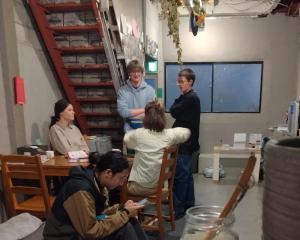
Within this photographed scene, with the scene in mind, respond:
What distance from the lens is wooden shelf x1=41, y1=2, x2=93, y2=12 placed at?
9.35 feet

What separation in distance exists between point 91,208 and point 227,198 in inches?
77.8

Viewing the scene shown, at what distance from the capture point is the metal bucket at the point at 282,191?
1.42ft

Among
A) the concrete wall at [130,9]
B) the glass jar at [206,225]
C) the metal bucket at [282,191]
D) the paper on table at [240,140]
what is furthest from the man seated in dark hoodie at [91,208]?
the paper on table at [240,140]

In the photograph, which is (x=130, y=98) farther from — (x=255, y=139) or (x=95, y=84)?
(x=255, y=139)

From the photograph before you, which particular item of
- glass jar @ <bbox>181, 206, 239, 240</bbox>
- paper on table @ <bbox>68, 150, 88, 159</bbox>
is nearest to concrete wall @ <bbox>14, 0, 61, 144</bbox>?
paper on table @ <bbox>68, 150, 88, 159</bbox>

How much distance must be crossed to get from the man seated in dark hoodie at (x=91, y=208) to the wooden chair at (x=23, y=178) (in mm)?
662

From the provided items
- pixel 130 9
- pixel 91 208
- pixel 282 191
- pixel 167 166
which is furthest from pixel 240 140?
pixel 282 191

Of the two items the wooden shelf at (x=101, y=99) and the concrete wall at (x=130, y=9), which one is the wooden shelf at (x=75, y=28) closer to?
the concrete wall at (x=130, y=9)

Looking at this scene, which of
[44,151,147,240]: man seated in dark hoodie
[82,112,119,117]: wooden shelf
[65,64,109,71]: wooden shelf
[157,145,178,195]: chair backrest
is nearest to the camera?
[44,151,147,240]: man seated in dark hoodie

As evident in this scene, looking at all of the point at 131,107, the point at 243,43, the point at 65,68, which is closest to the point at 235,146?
the point at 243,43

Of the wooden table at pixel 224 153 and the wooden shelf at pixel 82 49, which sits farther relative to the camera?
the wooden table at pixel 224 153

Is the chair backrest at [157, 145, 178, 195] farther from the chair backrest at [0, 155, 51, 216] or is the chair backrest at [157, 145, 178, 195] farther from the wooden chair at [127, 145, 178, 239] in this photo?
the chair backrest at [0, 155, 51, 216]

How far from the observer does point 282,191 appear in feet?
1.48

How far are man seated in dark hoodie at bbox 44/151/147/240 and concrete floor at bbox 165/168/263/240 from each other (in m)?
0.86
